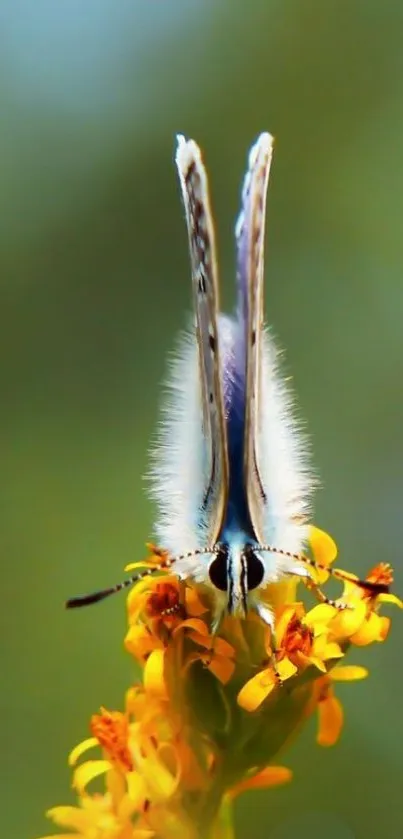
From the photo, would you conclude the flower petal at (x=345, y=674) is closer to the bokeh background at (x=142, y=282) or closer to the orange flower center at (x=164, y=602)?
the orange flower center at (x=164, y=602)

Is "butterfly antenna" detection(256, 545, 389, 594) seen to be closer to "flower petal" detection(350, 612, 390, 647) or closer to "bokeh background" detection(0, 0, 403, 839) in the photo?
"flower petal" detection(350, 612, 390, 647)

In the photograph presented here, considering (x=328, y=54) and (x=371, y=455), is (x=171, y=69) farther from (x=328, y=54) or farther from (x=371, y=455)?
(x=371, y=455)

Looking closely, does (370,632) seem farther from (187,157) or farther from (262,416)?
(187,157)

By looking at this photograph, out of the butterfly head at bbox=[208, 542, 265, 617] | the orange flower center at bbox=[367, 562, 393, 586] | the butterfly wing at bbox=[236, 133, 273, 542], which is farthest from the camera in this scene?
the orange flower center at bbox=[367, 562, 393, 586]

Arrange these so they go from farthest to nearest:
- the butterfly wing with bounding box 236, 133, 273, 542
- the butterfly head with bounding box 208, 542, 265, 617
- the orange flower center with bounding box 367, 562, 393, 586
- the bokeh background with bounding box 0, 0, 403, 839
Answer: the bokeh background with bounding box 0, 0, 403, 839, the orange flower center with bounding box 367, 562, 393, 586, the butterfly head with bounding box 208, 542, 265, 617, the butterfly wing with bounding box 236, 133, 273, 542

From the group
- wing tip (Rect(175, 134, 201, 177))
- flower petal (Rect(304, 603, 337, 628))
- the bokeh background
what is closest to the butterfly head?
flower petal (Rect(304, 603, 337, 628))

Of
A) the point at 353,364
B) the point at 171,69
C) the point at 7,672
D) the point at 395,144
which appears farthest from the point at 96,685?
the point at 171,69

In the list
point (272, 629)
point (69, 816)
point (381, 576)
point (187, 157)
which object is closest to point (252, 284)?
point (187, 157)

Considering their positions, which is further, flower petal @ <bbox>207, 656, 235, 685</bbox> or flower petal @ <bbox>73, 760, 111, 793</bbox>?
flower petal @ <bbox>73, 760, 111, 793</bbox>
